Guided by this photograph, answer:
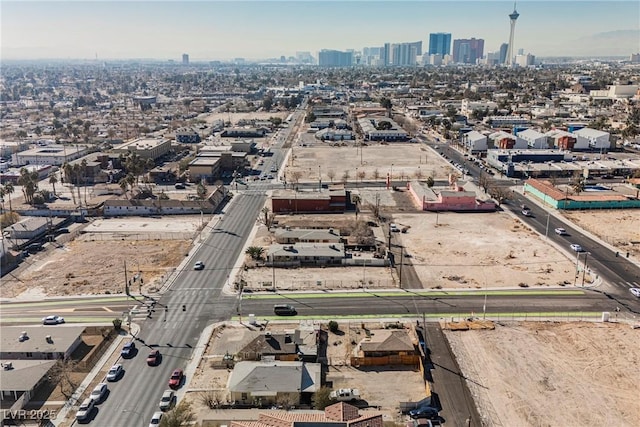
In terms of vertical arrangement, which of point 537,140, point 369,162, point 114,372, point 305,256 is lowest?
point 114,372

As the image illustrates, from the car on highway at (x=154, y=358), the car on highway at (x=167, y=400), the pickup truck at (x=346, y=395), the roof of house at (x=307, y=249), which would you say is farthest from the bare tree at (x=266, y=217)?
the pickup truck at (x=346, y=395)

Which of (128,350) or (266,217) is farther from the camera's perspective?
(266,217)

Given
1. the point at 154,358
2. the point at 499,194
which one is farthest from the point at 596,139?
the point at 154,358

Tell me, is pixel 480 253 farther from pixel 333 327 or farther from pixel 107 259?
pixel 107 259

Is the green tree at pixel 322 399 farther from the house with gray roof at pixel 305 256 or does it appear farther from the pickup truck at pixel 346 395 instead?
the house with gray roof at pixel 305 256

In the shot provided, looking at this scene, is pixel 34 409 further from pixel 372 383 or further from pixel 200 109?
pixel 200 109

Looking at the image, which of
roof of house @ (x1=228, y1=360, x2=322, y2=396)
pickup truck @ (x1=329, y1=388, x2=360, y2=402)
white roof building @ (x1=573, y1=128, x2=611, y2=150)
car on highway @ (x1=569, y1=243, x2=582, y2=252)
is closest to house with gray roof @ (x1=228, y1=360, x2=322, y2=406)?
roof of house @ (x1=228, y1=360, x2=322, y2=396)

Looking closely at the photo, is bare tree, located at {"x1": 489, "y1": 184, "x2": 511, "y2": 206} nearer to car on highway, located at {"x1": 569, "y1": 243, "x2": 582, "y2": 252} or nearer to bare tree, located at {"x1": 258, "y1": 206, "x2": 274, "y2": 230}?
car on highway, located at {"x1": 569, "y1": 243, "x2": 582, "y2": 252}
